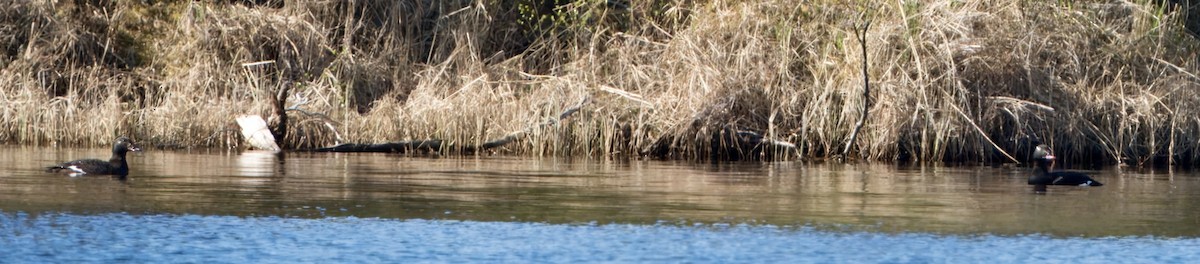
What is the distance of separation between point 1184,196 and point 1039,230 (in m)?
3.39

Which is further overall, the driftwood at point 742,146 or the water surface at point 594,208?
the driftwood at point 742,146

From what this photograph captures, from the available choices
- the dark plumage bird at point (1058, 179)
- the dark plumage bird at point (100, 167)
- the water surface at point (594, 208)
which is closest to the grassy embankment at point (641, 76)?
the water surface at point (594, 208)

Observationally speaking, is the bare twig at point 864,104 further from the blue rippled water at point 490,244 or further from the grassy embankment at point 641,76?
Answer: the blue rippled water at point 490,244

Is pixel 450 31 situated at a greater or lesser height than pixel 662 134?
greater

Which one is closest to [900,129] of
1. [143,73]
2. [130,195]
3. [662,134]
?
[662,134]

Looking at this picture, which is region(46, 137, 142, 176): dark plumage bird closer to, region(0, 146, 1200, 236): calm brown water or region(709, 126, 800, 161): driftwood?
region(0, 146, 1200, 236): calm brown water

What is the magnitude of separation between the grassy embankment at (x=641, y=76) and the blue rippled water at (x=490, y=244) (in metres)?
8.56

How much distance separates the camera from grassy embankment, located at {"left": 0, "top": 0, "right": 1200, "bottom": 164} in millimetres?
18484

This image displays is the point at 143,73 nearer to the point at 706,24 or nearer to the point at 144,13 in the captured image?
the point at 144,13

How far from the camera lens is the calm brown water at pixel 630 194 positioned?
10734 mm

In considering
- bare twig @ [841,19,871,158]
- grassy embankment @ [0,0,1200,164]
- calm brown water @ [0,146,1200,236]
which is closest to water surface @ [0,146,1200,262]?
calm brown water @ [0,146,1200,236]

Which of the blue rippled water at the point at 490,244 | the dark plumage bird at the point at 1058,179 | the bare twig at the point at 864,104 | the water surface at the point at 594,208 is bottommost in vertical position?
the blue rippled water at the point at 490,244

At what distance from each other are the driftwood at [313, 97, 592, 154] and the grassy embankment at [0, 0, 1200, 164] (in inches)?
4.7

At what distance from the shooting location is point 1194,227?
10430mm
